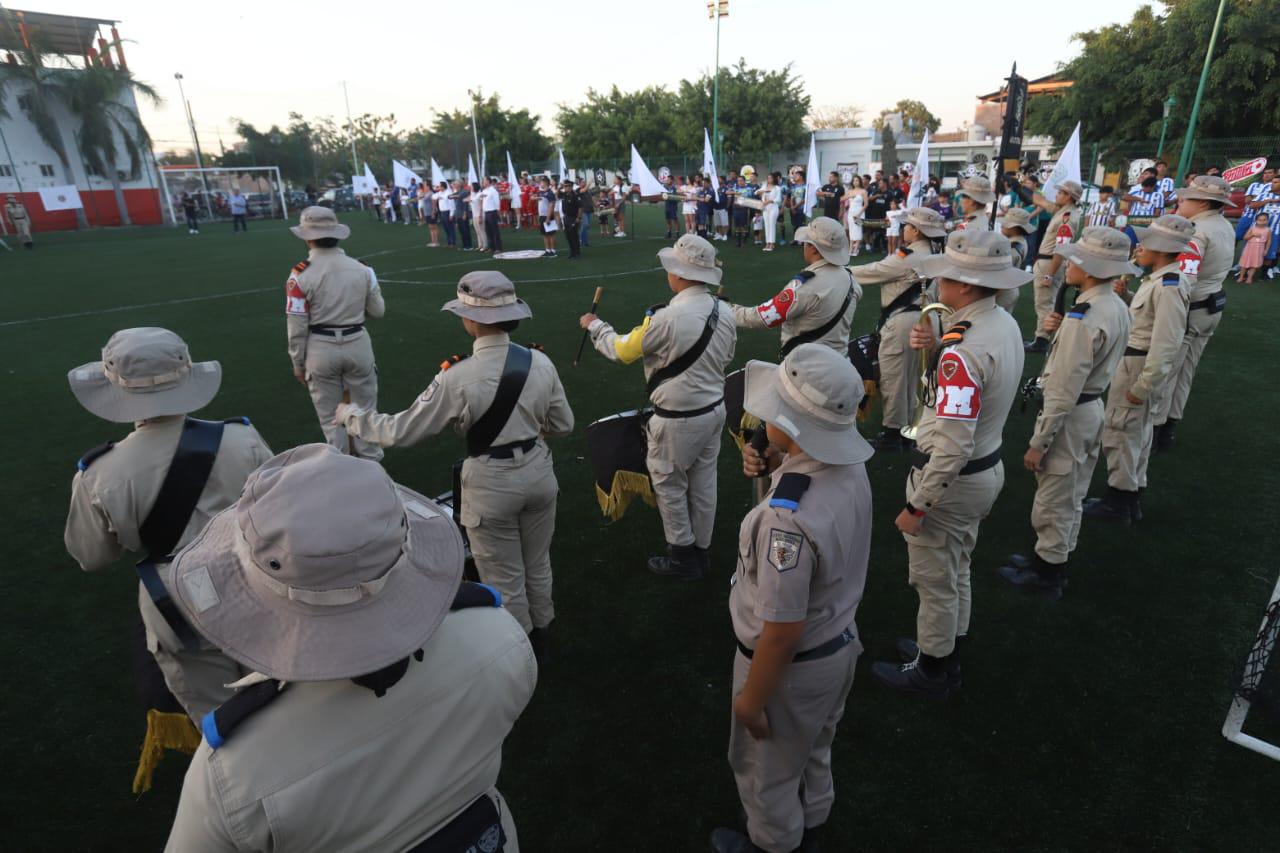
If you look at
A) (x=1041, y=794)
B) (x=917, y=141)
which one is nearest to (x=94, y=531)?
(x=1041, y=794)

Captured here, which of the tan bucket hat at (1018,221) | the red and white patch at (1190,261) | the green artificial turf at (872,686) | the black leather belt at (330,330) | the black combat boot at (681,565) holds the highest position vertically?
the tan bucket hat at (1018,221)

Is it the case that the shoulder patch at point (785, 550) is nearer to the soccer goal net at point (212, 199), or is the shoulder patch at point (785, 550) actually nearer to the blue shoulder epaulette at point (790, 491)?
the blue shoulder epaulette at point (790, 491)

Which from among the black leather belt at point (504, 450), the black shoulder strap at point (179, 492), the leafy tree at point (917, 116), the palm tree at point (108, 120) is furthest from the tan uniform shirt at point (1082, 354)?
the leafy tree at point (917, 116)

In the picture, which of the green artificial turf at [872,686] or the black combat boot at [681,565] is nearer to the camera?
the green artificial turf at [872,686]

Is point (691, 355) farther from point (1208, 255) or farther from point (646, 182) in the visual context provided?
point (646, 182)

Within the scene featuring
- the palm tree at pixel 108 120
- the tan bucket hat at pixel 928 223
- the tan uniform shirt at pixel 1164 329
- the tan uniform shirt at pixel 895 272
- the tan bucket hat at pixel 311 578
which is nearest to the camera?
the tan bucket hat at pixel 311 578

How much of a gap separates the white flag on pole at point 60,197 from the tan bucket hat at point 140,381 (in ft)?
125

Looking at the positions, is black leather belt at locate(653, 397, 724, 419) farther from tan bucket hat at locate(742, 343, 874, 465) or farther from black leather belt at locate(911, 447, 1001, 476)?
tan bucket hat at locate(742, 343, 874, 465)

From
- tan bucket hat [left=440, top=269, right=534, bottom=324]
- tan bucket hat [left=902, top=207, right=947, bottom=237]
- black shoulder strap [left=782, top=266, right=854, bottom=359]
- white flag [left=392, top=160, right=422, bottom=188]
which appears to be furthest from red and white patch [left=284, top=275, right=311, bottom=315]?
white flag [left=392, top=160, right=422, bottom=188]

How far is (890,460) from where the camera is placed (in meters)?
7.26

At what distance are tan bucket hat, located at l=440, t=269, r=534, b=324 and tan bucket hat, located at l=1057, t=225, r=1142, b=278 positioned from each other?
12.4ft

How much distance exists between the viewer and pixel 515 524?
404cm

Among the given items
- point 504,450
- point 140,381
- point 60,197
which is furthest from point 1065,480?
point 60,197

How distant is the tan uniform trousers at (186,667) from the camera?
3.01 metres
